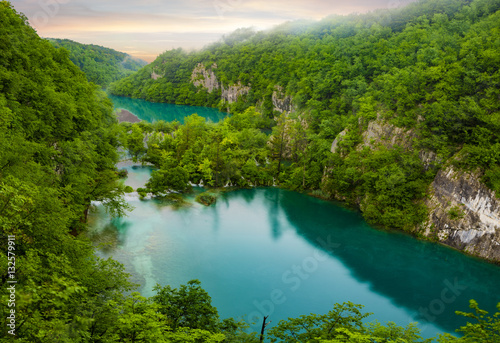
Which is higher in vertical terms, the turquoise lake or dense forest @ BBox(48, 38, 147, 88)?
dense forest @ BBox(48, 38, 147, 88)

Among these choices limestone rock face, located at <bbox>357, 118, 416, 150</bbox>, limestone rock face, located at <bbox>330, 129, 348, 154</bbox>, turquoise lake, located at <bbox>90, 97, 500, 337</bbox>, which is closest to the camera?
turquoise lake, located at <bbox>90, 97, 500, 337</bbox>

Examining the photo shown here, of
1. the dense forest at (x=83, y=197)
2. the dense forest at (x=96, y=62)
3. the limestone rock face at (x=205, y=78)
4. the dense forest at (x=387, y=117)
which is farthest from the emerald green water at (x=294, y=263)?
the dense forest at (x=96, y=62)

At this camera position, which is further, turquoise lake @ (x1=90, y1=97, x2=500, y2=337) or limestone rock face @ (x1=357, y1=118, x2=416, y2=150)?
limestone rock face @ (x1=357, y1=118, x2=416, y2=150)

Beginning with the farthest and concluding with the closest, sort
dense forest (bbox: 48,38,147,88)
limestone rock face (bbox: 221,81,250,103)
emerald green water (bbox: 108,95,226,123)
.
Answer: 1. dense forest (bbox: 48,38,147,88)
2. limestone rock face (bbox: 221,81,250,103)
3. emerald green water (bbox: 108,95,226,123)

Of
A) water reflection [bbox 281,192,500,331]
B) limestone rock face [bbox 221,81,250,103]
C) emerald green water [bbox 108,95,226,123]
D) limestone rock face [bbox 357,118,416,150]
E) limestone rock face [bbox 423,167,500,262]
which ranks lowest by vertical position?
water reflection [bbox 281,192,500,331]

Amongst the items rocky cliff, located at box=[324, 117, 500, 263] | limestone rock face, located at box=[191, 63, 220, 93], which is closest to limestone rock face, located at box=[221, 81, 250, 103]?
limestone rock face, located at box=[191, 63, 220, 93]

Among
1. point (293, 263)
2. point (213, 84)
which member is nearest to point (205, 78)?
point (213, 84)

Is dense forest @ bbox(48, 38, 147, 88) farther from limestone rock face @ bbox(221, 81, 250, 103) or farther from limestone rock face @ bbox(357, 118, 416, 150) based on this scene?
limestone rock face @ bbox(357, 118, 416, 150)

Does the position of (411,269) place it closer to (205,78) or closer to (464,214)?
(464,214)
